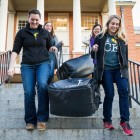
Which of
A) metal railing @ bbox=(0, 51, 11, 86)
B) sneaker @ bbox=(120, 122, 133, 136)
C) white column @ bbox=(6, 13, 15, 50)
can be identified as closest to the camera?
sneaker @ bbox=(120, 122, 133, 136)

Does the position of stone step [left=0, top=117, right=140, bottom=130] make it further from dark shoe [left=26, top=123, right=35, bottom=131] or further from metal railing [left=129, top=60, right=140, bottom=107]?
metal railing [left=129, top=60, right=140, bottom=107]

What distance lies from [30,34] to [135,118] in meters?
2.13

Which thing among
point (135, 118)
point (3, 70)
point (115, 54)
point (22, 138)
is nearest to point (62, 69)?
point (115, 54)

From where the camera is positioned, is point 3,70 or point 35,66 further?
point 3,70

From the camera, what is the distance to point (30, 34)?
3705 mm

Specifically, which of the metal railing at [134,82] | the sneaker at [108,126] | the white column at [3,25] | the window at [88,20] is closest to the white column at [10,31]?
the white column at [3,25]

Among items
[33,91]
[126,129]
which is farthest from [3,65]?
[126,129]

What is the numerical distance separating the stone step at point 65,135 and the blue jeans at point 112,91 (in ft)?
0.75

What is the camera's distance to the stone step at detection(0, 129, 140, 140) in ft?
11.3

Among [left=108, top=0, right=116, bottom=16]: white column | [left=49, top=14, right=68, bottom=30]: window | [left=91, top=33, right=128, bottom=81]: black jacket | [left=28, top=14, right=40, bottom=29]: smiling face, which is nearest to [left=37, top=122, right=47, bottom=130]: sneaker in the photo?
[left=91, top=33, right=128, bottom=81]: black jacket

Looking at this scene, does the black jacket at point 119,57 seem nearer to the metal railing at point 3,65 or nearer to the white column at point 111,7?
the metal railing at point 3,65

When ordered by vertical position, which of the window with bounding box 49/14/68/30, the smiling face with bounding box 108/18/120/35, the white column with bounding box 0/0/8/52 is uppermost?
the window with bounding box 49/14/68/30

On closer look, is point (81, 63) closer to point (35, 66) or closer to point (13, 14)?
point (35, 66)

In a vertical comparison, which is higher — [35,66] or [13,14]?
[13,14]
